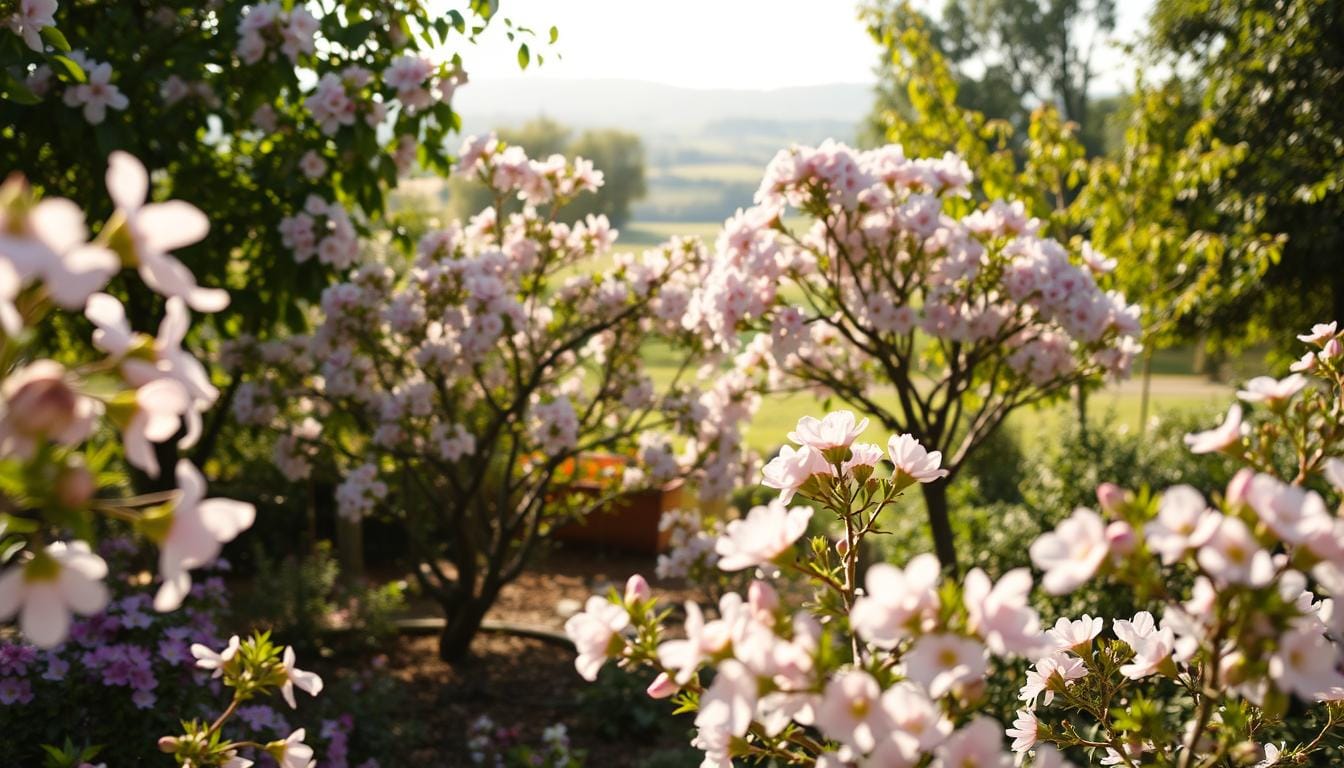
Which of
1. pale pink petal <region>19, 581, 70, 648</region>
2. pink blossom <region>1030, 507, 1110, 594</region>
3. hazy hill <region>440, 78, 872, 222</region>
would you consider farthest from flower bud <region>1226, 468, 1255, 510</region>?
hazy hill <region>440, 78, 872, 222</region>

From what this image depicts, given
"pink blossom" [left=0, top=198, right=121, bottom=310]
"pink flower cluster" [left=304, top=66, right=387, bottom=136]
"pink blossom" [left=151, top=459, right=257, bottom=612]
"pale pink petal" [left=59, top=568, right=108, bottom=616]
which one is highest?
"pink flower cluster" [left=304, top=66, right=387, bottom=136]

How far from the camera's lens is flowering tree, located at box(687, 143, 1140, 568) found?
132 inches

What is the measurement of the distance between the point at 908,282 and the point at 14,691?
9.44 feet

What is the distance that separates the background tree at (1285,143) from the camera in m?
8.57

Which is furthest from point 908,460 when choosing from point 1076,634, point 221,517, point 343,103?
point 343,103

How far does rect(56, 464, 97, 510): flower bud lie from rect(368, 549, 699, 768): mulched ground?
10.8ft

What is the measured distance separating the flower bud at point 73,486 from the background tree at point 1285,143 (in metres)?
8.54

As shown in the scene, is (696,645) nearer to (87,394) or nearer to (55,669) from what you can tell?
(87,394)

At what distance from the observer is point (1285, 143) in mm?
9055

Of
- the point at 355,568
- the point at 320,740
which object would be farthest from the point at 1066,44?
the point at 320,740

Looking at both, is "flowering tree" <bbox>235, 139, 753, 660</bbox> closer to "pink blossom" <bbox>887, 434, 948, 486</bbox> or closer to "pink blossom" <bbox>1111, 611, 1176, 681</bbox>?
"pink blossom" <bbox>887, 434, 948, 486</bbox>

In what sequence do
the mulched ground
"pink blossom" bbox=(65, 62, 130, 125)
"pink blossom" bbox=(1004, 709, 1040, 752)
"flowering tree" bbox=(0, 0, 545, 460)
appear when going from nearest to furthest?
"pink blossom" bbox=(1004, 709, 1040, 752)
"pink blossom" bbox=(65, 62, 130, 125)
"flowering tree" bbox=(0, 0, 545, 460)
the mulched ground

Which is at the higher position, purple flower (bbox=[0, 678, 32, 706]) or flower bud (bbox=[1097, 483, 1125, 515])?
flower bud (bbox=[1097, 483, 1125, 515])

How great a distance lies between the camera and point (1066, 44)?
3091 cm
